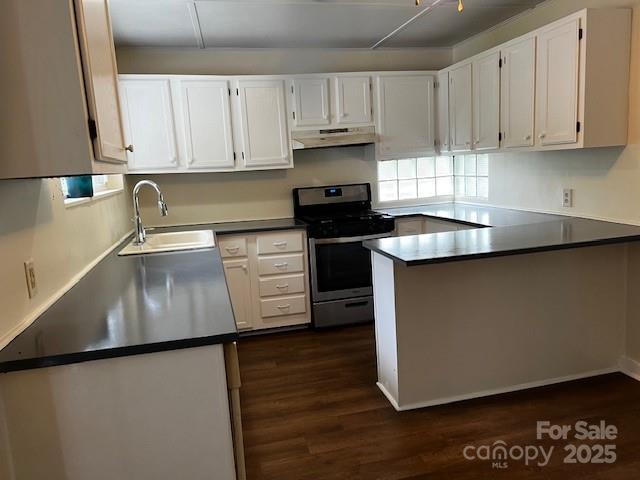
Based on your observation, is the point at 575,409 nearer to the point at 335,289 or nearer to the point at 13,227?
the point at 335,289

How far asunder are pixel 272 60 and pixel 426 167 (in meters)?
1.80

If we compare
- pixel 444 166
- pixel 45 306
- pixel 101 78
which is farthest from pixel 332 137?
pixel 45 306

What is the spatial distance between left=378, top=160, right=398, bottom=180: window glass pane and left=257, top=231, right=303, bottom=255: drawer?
120 cm

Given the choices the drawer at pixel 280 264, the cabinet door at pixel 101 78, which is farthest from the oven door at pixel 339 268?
the cabinet door at pixel 101 78

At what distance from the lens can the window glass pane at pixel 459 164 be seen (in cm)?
459

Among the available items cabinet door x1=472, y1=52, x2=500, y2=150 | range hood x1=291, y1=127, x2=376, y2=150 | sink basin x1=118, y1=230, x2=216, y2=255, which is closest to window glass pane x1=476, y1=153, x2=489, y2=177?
cabinet door x1=472, y1=52, x2=500, y2=150

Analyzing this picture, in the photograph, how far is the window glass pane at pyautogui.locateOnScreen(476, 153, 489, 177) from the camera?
420cm

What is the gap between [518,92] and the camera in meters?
3.07

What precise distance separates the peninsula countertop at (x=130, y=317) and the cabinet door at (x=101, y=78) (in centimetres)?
51

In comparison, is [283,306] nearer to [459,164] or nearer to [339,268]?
[339,268]

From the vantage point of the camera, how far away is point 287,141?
3.91 meters

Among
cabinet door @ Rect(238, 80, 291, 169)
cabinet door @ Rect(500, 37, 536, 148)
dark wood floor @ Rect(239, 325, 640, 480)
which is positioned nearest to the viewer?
dark wood floor @ Rect(239, 325, 640, 480)

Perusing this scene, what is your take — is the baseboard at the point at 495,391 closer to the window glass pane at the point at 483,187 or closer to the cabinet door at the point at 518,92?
the cabinet door at the point at 518,92

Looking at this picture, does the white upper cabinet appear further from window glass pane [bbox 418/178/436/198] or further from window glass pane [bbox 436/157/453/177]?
window glass pane [bbox 436/157/453/177]
